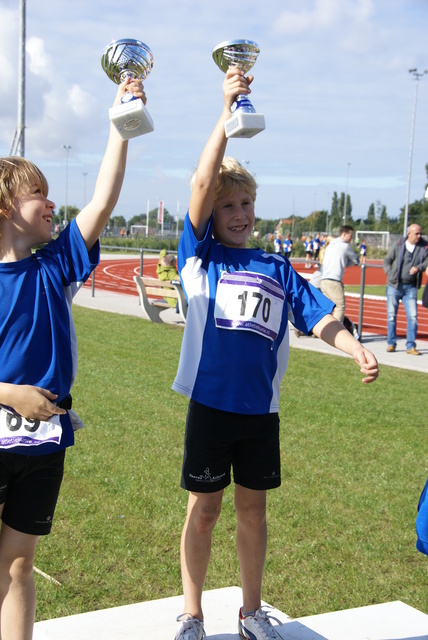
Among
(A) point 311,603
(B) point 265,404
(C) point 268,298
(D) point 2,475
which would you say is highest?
(C) point 268,298

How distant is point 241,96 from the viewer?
254 centimetres

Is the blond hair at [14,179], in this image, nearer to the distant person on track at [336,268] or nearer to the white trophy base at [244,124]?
the white trophy base at [244,124]

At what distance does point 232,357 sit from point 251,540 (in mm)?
761

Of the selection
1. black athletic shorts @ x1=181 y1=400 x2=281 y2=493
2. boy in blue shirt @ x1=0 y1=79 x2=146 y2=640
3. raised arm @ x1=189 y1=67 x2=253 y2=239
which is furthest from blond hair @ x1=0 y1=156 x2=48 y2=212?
black athletic shorts @ x1=181 y1=400 x2=281 y2=493

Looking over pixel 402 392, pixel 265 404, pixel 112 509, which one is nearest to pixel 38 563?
pixel 112 509

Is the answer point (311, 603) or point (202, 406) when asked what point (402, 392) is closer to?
point (311, 603)

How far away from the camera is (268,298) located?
272 centimetres

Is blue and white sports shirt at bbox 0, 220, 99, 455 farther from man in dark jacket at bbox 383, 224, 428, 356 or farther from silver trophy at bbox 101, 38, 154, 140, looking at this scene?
man in dark jacket at bbox 383, 224, 428, 356

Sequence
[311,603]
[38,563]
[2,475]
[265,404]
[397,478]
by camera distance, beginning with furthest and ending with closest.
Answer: [397,478], [38,563], [311,603], [265,404], [2,475]

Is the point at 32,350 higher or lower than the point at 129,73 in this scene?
lower

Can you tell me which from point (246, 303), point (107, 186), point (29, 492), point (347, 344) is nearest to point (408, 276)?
point (347, 344)

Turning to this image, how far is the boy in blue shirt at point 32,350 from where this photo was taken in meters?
2.27

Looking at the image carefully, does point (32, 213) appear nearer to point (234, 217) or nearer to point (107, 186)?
point (107, 186)

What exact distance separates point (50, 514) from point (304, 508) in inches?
88.1
